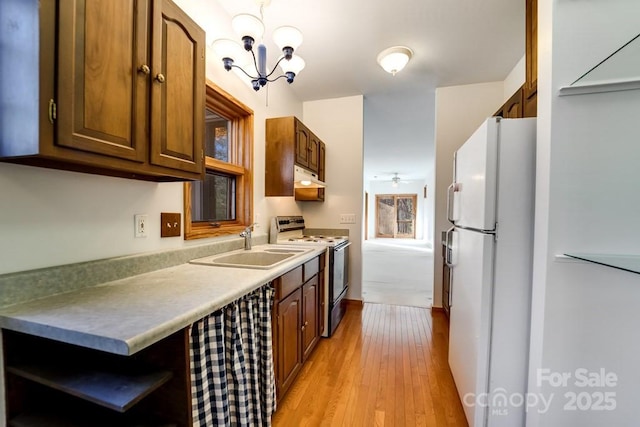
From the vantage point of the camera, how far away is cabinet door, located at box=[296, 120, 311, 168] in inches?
101

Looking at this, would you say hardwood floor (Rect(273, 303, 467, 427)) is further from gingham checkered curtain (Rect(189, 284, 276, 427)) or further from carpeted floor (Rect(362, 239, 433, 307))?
carpeted floor (Rect(362, 239, 433, 307))

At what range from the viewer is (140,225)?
1285 mm

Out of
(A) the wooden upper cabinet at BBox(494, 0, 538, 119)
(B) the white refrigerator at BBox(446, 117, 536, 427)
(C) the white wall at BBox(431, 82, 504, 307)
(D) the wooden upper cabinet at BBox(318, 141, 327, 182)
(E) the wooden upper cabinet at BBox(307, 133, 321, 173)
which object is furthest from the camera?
(D) the wooden upper cabinet at BBox(318, 141, 327, 182)

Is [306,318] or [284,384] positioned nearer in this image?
[284,384]

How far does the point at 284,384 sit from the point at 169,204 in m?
1.27

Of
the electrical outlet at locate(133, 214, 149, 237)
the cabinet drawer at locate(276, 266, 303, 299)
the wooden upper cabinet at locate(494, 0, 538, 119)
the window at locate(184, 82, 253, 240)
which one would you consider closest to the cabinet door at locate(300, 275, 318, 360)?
the cabinet drawer at locate(276, 266, 303, 299)

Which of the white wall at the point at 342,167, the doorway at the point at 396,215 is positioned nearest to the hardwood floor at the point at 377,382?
the white wall at the point at 342,167

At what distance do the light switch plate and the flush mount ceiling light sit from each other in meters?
2.15

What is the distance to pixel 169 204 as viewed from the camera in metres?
1.46

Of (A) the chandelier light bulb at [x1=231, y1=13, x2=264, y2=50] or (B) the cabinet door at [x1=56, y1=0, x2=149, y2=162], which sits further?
(A) the chandelier light bulb at [x1=231, y1=13, x2=264, y2=50]

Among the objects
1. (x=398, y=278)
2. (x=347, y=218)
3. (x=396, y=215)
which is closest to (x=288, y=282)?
(x=347, y=218)

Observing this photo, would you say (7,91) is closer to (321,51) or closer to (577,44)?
(577,44)

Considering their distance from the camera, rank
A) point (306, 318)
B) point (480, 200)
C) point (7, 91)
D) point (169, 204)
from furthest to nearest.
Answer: point (306, 318), point (169, 204), point (480, 200), point (7, 91)

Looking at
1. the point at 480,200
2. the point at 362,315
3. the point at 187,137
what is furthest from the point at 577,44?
the point at 362,315
